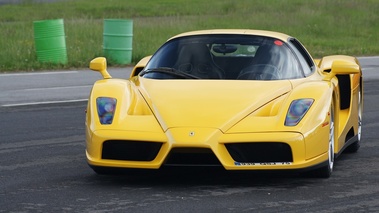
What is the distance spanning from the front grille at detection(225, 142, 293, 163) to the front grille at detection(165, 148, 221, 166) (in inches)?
5.7

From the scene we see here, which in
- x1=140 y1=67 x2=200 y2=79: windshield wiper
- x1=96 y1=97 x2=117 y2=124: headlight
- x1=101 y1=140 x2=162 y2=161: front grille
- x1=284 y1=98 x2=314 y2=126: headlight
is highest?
x1=284 y1=98 x2=314 y2=126: headlight

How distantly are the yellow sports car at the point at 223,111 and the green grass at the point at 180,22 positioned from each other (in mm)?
10964

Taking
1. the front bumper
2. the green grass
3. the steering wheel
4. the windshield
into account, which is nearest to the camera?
the front bumper

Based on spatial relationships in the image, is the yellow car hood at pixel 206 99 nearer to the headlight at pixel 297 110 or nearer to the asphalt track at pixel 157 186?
the headlight at pixel 297 110

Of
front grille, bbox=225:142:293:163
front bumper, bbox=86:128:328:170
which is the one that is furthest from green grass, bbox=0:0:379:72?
front grille, bbox=225:142:293:163

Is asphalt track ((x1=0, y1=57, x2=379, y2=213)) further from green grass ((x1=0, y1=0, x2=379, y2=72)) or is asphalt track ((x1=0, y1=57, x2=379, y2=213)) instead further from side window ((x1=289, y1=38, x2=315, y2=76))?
green grass ((x1=0, y1=0, x2=379, y2=72))

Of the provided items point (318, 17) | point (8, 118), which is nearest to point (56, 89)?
point (8, 118)

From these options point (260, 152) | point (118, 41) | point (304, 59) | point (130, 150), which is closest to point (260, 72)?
point (304, 59)

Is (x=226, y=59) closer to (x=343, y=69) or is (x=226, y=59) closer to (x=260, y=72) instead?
(x=260, y=72)

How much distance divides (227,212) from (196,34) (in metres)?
2.97

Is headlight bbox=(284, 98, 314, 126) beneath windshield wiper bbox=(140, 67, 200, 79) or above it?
above

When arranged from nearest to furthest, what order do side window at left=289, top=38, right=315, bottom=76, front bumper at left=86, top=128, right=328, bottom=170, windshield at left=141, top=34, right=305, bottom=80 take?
front bumper at left=86, top=128, right=328, bottom=170
windshield at left=141, top=34, right=305, bottom=80
side window at left=289, top=38, right=315, bottom=76

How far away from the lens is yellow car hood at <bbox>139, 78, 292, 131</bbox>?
7.62 meters

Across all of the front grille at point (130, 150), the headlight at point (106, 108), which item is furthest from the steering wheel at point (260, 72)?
the front grille at point (130, 150)
